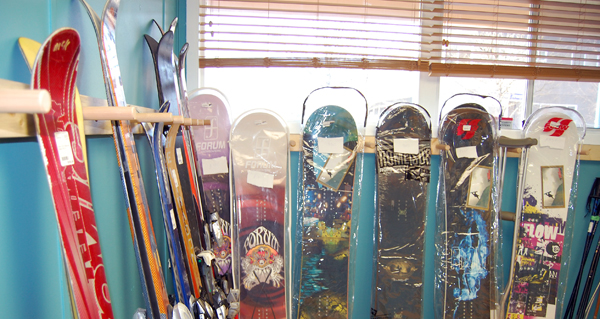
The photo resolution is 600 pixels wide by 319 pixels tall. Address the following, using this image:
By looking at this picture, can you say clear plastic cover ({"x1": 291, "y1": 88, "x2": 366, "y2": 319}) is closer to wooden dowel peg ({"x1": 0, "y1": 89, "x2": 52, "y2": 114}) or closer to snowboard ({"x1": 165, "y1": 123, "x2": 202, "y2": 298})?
snowboard ({"x1": 165, "y1": 123, "x2": 202, "y2": 298})

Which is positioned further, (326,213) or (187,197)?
(326,213)

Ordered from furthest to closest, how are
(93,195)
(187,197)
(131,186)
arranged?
(187,197) < (93,195) < (131,186)

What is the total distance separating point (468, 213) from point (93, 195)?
1.87 m

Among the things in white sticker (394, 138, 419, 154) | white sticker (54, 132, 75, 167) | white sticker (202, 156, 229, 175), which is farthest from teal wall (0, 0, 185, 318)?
white sticker (394, 138, 419, 154)

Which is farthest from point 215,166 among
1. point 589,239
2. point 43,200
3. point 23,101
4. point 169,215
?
point 589,239

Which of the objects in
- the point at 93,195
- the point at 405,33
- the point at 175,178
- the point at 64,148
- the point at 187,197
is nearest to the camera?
the point at 64,148

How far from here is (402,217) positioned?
1.86 metres

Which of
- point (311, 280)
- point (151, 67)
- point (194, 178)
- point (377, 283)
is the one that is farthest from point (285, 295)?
point (151, 67)

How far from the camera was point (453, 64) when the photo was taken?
208 centimetres

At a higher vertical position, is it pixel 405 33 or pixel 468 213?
pixel 405 33

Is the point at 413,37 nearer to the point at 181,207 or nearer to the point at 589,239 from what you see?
the point at 589,239

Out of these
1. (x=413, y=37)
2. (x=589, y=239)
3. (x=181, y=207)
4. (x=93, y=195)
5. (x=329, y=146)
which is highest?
(x=413, y=37)

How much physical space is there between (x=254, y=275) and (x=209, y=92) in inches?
44.5

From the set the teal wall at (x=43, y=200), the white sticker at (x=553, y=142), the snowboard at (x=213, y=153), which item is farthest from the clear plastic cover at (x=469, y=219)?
the teal wall at (x=43, y=200)
